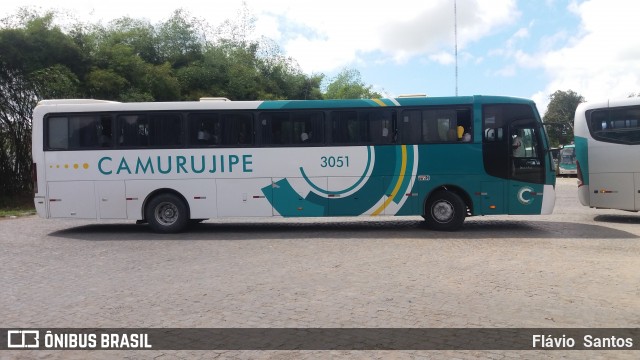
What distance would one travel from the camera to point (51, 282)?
7.77m

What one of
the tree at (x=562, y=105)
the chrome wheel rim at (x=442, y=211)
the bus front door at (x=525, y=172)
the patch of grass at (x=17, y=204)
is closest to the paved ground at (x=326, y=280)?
the chrome wheel rim at (x=442, y=211)

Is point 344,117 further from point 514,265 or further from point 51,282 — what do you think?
point 51,282

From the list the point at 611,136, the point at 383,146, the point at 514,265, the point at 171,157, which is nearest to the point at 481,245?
the point at 514,265

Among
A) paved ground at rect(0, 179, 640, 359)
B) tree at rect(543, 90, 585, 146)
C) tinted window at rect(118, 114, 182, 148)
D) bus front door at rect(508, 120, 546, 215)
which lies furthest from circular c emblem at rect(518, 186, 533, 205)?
tree at rect(543, 90, 585, 146)

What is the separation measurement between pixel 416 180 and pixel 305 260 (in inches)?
175

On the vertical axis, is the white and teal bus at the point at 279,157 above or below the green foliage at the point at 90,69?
below

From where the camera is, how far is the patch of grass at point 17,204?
20531 millimetres

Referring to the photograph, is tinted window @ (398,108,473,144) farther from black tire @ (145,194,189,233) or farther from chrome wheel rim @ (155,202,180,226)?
chrome wheel rim @ (155,202,180,226)

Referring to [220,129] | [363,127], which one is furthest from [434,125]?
[220,129]


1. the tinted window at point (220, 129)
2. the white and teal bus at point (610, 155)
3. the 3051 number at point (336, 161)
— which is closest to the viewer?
the 3051 number at point (336, 161)

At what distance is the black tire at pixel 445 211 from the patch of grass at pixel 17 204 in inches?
621

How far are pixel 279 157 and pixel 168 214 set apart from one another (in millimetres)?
3162

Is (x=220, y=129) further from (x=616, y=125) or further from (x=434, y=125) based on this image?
(x=616, y=125)

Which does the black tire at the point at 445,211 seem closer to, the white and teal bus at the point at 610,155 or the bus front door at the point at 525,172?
the bus front door at the point at 525,172
